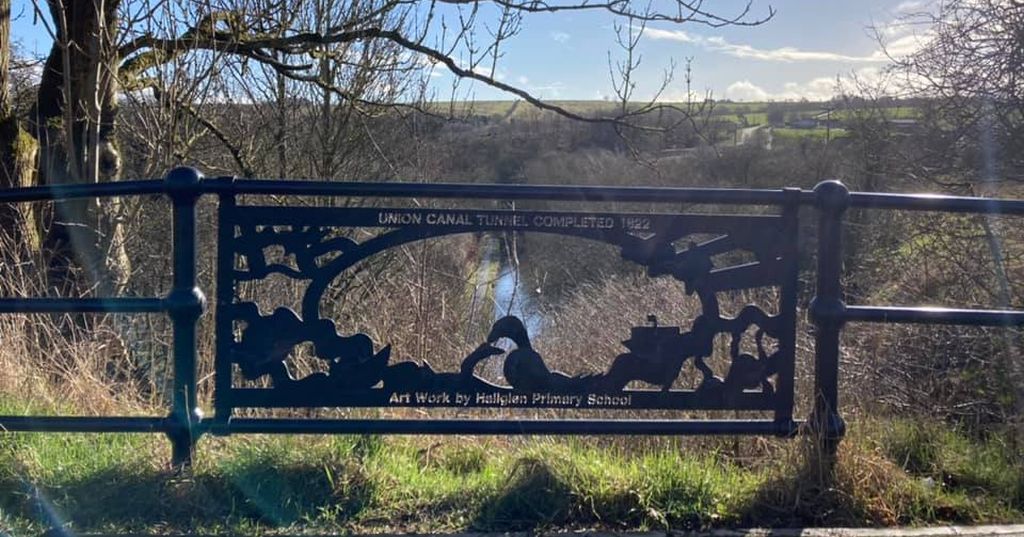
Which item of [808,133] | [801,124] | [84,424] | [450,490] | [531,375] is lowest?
[450,490]

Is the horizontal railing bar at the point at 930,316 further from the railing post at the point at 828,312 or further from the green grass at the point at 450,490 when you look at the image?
the green grass at the point at 450,490

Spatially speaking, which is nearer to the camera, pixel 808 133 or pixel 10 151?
pixel 10 151

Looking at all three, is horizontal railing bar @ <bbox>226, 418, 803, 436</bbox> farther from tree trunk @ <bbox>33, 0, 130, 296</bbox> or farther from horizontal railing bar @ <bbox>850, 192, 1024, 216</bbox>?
tree trunk @ <bbox>33, 0, 130, 296</bbox>

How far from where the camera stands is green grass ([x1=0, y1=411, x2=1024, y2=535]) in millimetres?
3168

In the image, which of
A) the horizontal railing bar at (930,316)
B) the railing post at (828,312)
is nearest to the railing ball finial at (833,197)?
the railing post at (828,312)

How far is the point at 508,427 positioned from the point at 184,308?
4.45 ft

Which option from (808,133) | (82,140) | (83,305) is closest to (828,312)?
(83,305)

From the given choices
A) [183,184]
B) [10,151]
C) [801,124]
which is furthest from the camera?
[801,124]

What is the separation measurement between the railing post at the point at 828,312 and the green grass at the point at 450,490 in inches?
4.1

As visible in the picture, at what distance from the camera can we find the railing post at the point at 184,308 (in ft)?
10.9

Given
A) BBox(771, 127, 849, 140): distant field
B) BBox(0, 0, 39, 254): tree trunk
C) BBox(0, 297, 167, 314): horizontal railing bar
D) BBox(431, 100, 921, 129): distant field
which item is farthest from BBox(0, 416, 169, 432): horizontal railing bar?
BBox(771, 127, 849, 140): distant field

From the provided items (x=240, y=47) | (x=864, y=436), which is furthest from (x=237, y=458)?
(x=240, y=47)

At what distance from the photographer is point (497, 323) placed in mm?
3502

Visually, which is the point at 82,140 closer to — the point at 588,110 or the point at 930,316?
the point at 588,110
